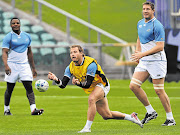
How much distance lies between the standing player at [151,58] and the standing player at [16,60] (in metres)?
2.96

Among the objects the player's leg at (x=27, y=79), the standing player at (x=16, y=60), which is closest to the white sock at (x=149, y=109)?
the standing player at (x=16, y=60)

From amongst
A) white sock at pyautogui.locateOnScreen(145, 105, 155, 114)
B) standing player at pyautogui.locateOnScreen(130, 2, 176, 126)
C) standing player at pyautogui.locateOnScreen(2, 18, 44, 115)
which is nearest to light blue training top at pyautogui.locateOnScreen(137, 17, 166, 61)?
standing player at pyautogui.locateOnScreen(130, 2, 176, 126)

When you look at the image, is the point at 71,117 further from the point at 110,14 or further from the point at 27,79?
the point at 110,14

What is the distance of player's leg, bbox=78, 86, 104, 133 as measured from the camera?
29.3 feet

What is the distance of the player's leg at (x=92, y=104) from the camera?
8.93 meters

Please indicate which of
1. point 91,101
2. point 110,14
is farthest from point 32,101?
point 110,14

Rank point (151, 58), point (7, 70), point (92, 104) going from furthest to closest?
1. point (7, 70)
2. point (151, 58)
3. point (92, 104)

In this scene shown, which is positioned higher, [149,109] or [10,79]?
[10,79]

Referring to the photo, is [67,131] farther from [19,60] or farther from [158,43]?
[19,60]

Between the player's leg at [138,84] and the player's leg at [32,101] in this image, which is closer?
the player's leg at [138,84]

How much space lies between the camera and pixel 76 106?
14016mm

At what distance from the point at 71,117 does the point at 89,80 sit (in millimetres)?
2731

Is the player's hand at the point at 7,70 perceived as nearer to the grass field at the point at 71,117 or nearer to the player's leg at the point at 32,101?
the player's leg at the point at 32,101

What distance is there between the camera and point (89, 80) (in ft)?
29.6
